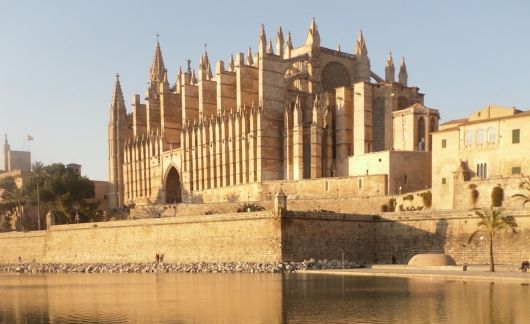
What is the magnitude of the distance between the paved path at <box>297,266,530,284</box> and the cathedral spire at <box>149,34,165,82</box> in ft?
197

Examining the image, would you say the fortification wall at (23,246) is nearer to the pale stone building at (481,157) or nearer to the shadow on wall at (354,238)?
the shadow on wall at (354,238)

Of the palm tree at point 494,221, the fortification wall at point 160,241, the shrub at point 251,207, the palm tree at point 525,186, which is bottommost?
the fortification wall at point 160,241

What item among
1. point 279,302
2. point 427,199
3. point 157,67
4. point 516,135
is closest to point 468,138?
point 516,135

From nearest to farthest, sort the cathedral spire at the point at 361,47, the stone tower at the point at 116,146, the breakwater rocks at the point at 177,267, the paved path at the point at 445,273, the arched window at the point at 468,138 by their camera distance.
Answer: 1. the paved path at the point at 445,273
2. the breakwater rocks at the point at 177,267
3. the arched window at the point at 468,138
4. the cathedral spire at the point at 361,47
5. the stone tower at the point at 116,146

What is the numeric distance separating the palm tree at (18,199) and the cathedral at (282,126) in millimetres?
12887

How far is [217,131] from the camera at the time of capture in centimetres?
6400

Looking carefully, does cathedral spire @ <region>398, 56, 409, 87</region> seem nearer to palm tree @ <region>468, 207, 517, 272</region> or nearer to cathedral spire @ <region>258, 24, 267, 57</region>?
cathedral spire @ <region>258, 24, 267, 57</region>

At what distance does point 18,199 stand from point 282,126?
101ft

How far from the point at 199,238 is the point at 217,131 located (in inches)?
919

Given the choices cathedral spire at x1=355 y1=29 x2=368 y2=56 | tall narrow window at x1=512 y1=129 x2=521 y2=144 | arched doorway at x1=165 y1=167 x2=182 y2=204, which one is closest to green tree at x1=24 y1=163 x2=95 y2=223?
arched doorway at x1=165 y1=167 x2=182 y2=204

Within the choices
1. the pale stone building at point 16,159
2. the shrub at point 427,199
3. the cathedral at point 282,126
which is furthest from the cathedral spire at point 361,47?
the pale stone building at point 16,159

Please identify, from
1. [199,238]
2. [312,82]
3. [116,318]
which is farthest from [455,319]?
[312,82]

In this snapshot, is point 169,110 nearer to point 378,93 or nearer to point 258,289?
point 378,93

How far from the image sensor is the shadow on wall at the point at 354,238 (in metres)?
37.4
